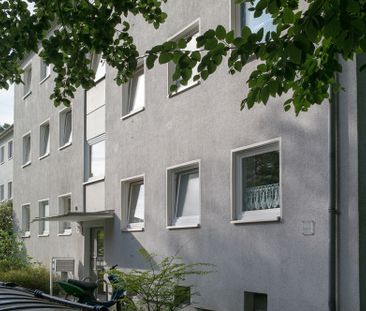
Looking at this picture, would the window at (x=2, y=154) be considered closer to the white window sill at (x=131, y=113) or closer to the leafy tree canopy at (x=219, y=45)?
the white window sill at (x=131, y=113)

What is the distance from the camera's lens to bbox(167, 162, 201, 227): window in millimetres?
12484

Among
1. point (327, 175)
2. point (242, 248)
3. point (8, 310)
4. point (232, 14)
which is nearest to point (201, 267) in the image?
point (242, 248)

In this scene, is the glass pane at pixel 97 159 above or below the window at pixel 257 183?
above

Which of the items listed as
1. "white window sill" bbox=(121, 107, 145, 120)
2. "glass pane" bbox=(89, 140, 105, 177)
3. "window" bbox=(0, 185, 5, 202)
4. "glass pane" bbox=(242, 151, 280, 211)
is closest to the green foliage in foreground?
"glass pane" bbox=(242, 151, 280, 211)

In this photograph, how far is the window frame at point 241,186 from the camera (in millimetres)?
9969

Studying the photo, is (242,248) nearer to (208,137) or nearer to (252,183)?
(252,183)

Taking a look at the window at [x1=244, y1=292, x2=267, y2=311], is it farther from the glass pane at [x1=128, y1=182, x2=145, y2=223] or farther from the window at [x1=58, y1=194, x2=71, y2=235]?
the window at [x1=58, y1=194, x2=71, y2=235]

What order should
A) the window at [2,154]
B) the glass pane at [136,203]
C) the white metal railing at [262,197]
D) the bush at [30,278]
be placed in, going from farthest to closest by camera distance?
the window at [2,154], the bush at [30,278], the glass pane at [136,203], the white metal railing at [262,197]

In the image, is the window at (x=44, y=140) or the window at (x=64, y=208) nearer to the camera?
the window at (x=64, y=208)

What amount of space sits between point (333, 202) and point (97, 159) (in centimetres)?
1024

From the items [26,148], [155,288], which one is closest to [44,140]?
[26,148]

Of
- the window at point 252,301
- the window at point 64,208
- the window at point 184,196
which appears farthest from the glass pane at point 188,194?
the window at point 64,208

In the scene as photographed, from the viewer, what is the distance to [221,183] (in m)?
11.3

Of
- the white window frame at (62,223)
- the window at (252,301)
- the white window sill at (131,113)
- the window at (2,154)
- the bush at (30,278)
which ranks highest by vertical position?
the window at (2,154)
